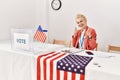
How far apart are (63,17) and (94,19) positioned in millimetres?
669

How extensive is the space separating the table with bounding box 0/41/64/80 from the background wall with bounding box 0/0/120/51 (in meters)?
1.21

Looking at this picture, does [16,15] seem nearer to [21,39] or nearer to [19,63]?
[21,39]

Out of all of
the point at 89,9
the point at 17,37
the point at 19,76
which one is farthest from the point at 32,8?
the point at 19,76

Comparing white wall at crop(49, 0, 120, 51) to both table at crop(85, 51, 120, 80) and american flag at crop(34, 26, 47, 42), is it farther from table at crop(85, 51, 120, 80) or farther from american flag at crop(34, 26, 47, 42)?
table at crop(85, 51, 120, 80)

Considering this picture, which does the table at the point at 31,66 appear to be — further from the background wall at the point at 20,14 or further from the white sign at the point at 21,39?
the background wall at the point at 20,14

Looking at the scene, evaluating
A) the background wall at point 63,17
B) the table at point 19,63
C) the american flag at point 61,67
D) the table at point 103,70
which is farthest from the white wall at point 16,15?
the table at point 103,70

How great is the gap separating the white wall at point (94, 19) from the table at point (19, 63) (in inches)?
58.2

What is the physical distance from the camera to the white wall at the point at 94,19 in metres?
3.09

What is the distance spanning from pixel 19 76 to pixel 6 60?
0.92 feet

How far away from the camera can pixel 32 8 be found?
3680 millimetres

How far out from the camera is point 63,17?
3.58m

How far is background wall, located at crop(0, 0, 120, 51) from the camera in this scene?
309cm

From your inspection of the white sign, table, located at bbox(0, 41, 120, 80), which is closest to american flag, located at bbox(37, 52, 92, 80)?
table, located at bbox(0, 41, 120, 80)

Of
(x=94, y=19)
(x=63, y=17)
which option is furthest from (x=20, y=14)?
(x=94, y=19)
